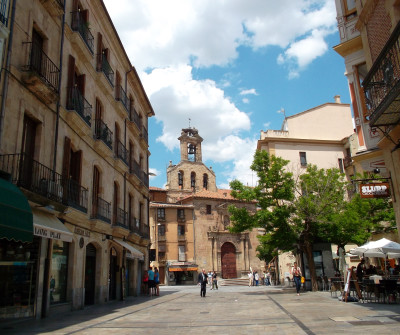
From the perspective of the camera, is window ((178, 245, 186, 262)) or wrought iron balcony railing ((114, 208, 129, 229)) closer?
wrought iron balcony railing ((114, 208, 129, 229))

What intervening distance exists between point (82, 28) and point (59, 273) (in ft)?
33.2

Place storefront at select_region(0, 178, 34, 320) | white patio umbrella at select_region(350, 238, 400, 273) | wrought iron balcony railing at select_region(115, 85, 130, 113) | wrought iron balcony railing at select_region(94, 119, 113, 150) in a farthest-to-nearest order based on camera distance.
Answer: wrought iron balcony railing at select_region(115, 85, 130, 113), wrought iron balcony railing at select_region(94, 119, 113, 150), white patio umbrella at select_region(350, 238, 400, 273), storefront at select_region(0, 178, 34, 320)

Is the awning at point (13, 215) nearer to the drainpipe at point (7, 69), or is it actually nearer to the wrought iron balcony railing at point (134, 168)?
the drainpipe at point (7, 69)

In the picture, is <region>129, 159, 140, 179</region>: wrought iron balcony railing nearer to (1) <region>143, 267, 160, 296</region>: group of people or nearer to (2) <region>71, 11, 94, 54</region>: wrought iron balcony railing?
(1) <region>143, 267, 160, 296</region>: group of people

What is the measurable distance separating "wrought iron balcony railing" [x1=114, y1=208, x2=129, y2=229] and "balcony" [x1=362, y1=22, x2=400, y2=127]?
1369cm

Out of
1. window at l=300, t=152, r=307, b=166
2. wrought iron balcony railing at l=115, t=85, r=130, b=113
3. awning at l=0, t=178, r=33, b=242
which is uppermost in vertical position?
window at l=300, t=152, r=307, b=166

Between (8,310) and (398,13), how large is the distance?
43.9ft

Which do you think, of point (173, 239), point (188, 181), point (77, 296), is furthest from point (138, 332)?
point (188, 181)

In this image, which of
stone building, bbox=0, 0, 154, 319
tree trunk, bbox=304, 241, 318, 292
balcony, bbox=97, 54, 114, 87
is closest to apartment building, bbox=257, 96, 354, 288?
tree trunk, bbox=304, 241, 318, 292

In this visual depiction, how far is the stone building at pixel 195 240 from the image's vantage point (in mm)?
49062

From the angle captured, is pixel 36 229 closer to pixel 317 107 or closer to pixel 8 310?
pixel 8 310

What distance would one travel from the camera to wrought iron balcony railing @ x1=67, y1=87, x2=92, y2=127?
14409 millimetres

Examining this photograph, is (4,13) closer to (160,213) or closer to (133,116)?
(133,116)

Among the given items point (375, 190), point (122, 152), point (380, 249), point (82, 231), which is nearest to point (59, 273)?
point (82, 231)
